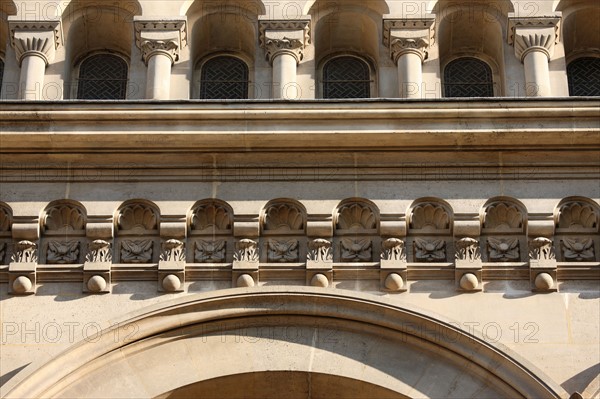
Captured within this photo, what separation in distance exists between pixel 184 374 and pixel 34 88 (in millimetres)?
4502

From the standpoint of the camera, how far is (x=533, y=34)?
23094 mm

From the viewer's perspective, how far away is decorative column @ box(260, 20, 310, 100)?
2277 centimetres

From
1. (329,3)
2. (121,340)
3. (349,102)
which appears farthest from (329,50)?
(121,340)

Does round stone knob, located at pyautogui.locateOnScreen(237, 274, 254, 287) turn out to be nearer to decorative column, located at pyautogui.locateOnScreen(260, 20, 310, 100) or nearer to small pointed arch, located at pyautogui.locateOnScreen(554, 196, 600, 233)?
decorative column, located at pyautogui.locateOnScreen(260, 20, 310, 100)

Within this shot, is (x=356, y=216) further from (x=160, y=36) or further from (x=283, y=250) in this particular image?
(x=160, y=36)

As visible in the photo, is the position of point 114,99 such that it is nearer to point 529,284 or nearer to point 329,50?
point 329,50

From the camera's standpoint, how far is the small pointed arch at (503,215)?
70.1ft

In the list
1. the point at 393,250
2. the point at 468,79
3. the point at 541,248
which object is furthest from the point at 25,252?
the point at 468,79

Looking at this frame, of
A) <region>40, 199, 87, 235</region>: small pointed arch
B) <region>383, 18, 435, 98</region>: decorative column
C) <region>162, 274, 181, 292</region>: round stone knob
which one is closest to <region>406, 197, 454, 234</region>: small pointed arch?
<region>383, 18, 435, 98</region>: decorative column

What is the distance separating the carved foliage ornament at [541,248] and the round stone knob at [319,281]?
7.57 feet

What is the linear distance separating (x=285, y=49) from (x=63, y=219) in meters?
3.59

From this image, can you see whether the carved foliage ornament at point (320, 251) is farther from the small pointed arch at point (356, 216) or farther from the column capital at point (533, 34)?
the column capital at point (533, 34)

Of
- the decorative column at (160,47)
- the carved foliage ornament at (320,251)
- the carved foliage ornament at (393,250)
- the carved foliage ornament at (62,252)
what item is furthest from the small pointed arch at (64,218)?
the carved foliage ornament at (393,250)

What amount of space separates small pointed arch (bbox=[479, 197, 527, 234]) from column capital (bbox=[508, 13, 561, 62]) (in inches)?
93.4
